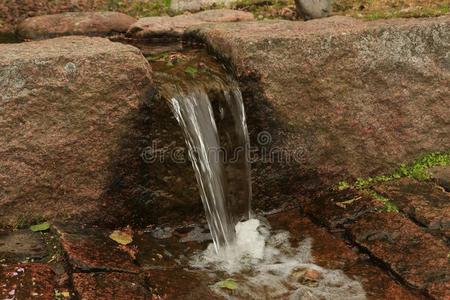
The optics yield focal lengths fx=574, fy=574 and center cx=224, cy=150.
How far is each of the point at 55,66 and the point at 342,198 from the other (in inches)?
99.8

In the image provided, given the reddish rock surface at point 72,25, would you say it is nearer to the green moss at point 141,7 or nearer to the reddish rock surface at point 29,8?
the reddish rock surface at point 29,8

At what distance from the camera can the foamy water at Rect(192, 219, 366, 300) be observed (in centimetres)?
363

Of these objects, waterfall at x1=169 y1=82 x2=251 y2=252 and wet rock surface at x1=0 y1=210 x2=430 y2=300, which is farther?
waterfall at x1=169 y1=82 x2=251 y2=252

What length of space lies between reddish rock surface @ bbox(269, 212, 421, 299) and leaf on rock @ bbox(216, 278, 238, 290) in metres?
0.66

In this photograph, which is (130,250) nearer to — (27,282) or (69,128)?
(27,282)

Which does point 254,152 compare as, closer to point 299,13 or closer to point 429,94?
point 429,94

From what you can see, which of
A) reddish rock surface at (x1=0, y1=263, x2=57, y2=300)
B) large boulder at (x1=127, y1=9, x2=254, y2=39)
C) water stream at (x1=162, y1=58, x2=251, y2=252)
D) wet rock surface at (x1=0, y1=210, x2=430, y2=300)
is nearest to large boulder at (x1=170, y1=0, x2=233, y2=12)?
large boulder at (x1=127, y1=9, x2=254, y2=39)

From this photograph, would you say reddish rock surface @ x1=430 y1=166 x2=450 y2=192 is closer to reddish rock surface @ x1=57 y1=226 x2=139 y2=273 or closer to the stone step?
the stone step

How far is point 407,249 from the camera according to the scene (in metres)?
3.95

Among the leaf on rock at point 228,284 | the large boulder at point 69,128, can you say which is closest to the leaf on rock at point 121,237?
the large boulder at point 69,128

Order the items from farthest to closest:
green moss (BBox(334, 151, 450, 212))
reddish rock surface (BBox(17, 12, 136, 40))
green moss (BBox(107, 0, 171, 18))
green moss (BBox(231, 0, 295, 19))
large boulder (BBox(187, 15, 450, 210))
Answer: green moss (BBox(107, 0, 171, 18)) < green moss (BBox(231, 0, 295, 19)) < reddish rock surface (BBox(17, 12, 136, 40)) < green moss (BBox(334, 151, 450, 212)) < large boulder (BBox(187, 15, 450, 210))

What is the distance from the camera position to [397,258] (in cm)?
387

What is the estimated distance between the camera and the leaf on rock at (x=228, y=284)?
12.0ft

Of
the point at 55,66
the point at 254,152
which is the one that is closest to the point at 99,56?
the point at 55,66
